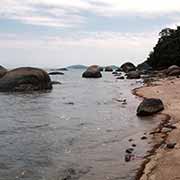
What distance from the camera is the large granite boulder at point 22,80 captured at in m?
36.1

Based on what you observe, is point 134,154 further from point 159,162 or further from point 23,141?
point 23,141

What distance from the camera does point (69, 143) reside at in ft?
45.0

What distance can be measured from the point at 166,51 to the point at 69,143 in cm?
5739

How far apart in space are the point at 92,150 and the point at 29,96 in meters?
20.4

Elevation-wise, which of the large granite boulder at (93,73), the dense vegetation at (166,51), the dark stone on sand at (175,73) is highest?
the dense vegetation at (166,51)

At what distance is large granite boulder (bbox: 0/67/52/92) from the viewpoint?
36.1 m

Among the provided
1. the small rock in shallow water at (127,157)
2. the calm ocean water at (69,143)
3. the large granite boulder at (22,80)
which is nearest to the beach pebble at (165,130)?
the calm ocean water at (69,143)

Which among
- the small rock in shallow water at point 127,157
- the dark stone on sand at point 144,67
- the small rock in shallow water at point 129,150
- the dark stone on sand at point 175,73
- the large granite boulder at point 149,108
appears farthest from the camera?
the dark stone on sand at point 144,67

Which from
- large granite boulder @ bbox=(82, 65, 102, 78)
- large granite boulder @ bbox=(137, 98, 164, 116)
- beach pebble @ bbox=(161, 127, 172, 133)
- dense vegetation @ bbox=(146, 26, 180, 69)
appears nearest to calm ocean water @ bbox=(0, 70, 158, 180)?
large granite boulder @ bbox=(137, 98, 164, 116)

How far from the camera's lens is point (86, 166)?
425 inches

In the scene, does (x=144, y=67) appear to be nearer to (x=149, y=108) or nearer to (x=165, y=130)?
(x=149, y=108)

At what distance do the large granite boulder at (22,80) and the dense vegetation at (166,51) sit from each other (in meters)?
35.0

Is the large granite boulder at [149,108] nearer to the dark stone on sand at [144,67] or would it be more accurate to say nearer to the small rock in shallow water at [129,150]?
the small rock in shallow water at [129,150]

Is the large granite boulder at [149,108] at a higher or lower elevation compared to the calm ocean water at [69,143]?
higher
